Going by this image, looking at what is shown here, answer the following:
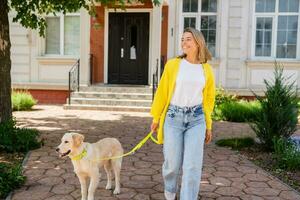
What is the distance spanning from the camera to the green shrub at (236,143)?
8906 mm

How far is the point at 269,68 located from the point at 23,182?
38.7 feet

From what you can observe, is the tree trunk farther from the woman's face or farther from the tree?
the woman's face

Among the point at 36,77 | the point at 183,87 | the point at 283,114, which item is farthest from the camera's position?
the point at 36,77

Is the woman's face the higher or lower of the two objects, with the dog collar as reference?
higher

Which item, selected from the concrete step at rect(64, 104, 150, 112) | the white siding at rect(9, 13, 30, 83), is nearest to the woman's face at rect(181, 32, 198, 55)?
the concrete step at rect(64, 104, 150, 112)

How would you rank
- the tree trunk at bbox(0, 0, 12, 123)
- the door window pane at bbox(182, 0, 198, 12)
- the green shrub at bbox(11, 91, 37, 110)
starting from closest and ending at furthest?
the tree trunk at bbox(0, 0, 12, 123)
the green shrub at bbox(11, 91, 37, 110)
the door window pane at bbox(182, 0, 198, 12)

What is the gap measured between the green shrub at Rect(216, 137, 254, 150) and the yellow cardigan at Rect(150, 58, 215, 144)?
14.3 feet

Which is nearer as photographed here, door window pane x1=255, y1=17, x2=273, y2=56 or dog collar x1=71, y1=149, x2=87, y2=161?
dog collar x1=71, y1=149, x2=87, y2=161

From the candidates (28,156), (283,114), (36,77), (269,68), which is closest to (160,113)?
(28,156)

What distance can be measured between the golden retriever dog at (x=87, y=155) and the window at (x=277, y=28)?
38.7 feet

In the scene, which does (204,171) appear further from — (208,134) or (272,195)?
(208,134)

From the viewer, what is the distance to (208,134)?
15.8ft

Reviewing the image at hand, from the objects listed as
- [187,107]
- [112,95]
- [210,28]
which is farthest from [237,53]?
[187,107]

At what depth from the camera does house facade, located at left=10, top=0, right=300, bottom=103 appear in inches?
618
